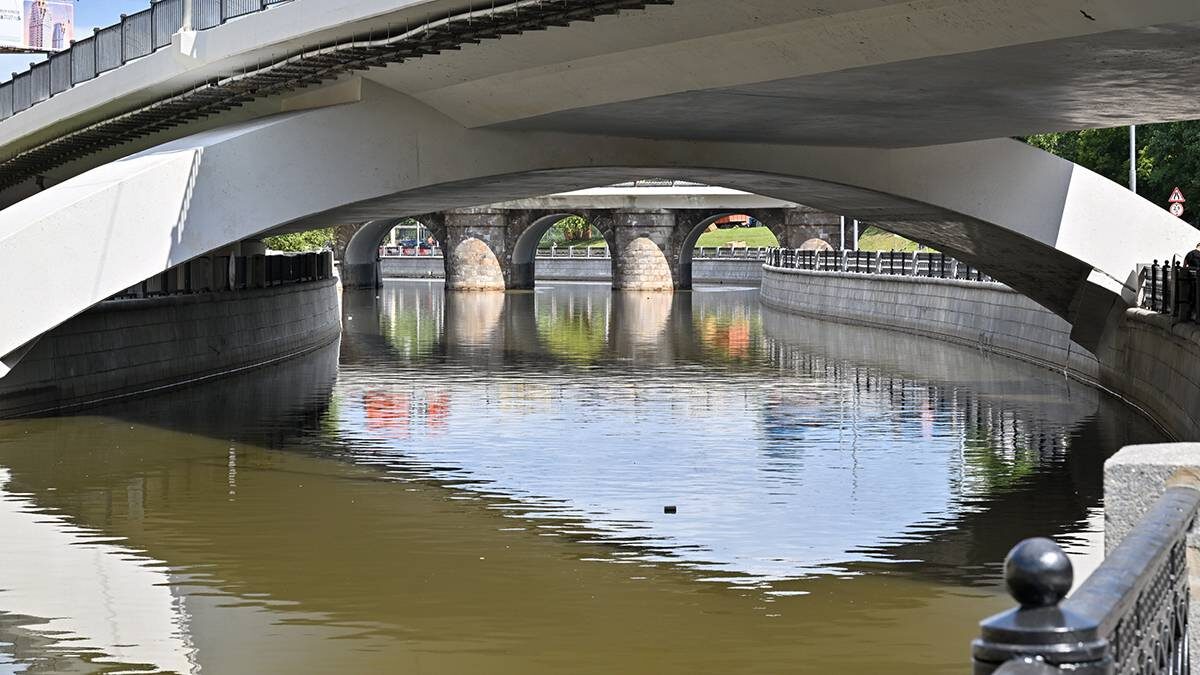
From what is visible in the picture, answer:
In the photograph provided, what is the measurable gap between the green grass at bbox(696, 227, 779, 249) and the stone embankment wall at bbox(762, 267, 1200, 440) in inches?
1901

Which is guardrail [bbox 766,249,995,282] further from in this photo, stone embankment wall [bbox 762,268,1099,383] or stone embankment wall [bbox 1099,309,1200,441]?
stone embankment wall [bbox 1099,309,1200,441]

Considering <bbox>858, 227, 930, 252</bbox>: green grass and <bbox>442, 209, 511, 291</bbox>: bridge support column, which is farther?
<bbox>858, 227, 930, 252</bbox>: green grass

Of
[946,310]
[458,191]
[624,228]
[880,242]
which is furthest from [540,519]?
[880,242]

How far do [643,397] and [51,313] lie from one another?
1038cm

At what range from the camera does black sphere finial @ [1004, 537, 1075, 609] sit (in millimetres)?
3658

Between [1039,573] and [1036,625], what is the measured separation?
0.44 feet

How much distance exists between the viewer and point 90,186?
75.8 ft

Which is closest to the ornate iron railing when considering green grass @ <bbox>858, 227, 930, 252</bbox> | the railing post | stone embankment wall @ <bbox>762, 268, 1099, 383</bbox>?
the railing post

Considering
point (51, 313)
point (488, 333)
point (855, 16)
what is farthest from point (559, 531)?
point (488, 333)

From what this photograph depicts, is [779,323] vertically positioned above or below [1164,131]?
below

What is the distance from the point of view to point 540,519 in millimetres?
16969

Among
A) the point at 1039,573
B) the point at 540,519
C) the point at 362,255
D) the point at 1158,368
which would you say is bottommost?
the point at 540,519

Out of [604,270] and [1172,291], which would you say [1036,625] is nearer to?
[1172,291]

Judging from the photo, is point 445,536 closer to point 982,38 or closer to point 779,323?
point 982,38
